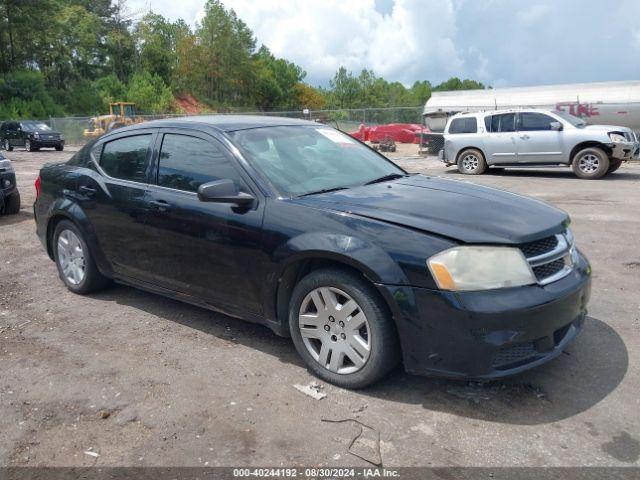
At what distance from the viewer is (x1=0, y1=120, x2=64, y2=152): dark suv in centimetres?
2911

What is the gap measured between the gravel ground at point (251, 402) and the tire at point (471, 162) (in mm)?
11110

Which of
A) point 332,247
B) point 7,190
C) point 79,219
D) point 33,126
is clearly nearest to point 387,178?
point 332,247

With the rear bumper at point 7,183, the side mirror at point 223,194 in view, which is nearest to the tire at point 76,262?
the side mirror at point 223,194

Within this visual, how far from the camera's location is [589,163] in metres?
13.9

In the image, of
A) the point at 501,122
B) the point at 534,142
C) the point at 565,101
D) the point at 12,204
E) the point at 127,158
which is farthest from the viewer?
the point at 565,101

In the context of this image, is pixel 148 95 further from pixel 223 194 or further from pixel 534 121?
pixel 223 194

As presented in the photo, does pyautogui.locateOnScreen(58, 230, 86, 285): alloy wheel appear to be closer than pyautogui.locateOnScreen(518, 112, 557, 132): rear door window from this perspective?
Yes

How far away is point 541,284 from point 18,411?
3023mm

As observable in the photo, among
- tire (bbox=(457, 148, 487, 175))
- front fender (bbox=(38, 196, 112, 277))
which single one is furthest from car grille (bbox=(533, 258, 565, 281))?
tire (bbox=(457, 148, 487, 175))

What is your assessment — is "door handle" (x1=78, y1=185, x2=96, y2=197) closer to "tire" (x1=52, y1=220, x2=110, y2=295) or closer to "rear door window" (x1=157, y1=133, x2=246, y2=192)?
"tire" (x1=52, y1=220, x2=110, y2=295)

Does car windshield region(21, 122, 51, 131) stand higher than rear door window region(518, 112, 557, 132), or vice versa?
car windshield region(21, 122, 51, 131)

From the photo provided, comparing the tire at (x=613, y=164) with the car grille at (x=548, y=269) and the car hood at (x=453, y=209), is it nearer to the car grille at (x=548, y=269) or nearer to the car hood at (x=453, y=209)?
the car hood at (x=453, y=209)

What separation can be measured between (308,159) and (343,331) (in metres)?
1.41

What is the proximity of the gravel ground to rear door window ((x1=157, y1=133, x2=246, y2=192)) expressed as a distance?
1.14m
